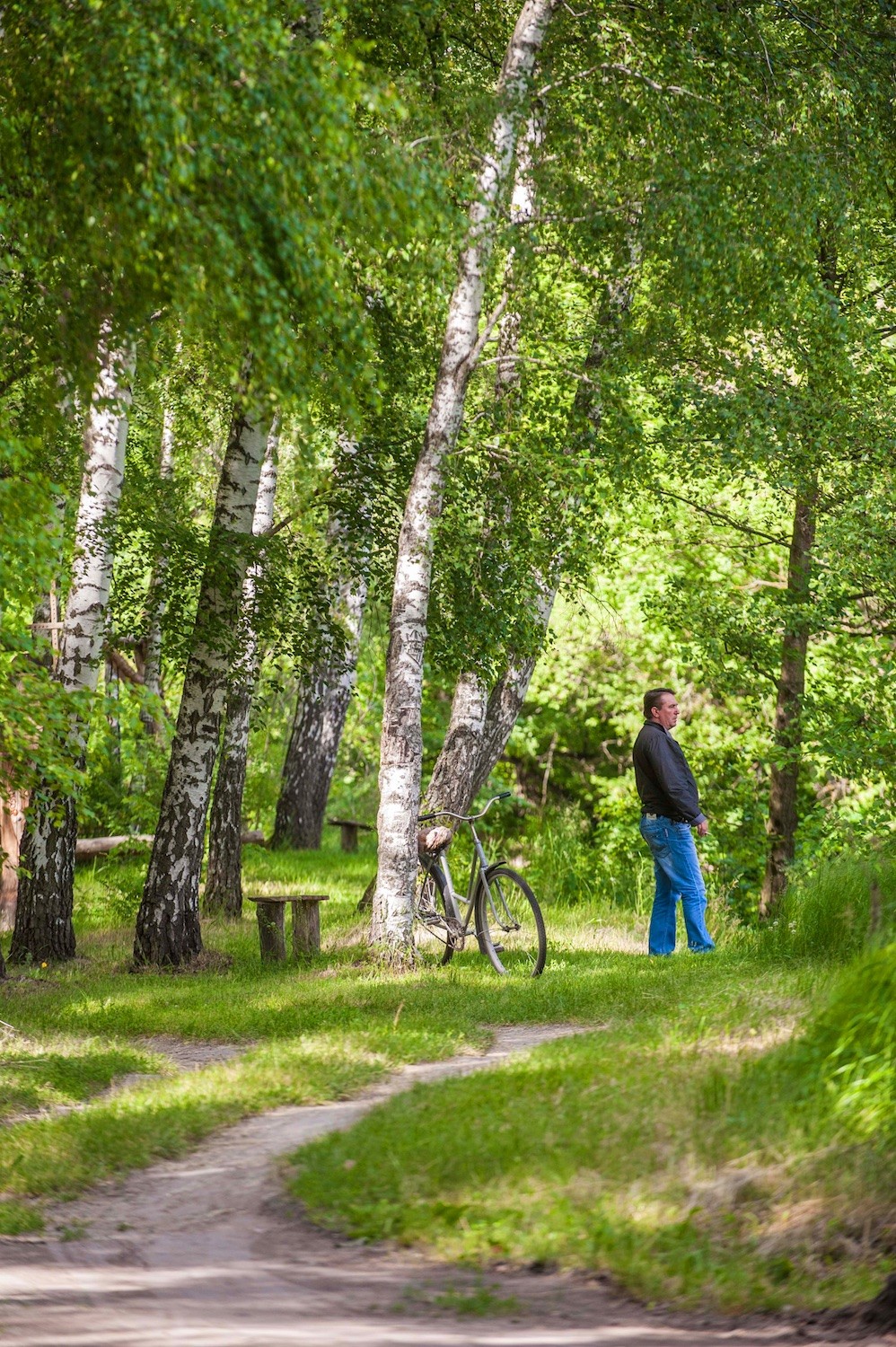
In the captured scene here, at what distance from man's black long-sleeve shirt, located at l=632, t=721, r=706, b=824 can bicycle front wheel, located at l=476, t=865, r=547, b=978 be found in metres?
1.25

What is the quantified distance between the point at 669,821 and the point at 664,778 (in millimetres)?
381

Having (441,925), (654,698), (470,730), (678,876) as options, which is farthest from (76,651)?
(678,876)

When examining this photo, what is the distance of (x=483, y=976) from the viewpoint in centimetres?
1057

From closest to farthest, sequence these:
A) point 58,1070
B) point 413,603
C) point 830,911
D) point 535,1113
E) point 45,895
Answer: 1. point 535,1113
2. point 58,1070
3. point 830,911
4. point 413,603
5. point 45,895

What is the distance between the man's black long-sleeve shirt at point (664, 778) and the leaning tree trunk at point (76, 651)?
4.44 m

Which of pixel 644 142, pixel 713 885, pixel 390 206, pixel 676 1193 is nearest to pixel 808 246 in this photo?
pixel 644 142

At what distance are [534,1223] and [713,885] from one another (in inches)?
551

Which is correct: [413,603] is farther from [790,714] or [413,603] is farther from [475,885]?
[790,714]

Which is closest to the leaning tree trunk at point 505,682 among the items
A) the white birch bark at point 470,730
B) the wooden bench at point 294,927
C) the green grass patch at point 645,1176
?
the white birch bark at point 470,730

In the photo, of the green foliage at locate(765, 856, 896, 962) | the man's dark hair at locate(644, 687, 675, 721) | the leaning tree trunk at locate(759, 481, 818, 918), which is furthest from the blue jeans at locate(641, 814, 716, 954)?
the leaning tree trunk at locate(759, 481, 818, 918)

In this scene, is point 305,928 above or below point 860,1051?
below

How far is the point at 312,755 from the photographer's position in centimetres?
2045

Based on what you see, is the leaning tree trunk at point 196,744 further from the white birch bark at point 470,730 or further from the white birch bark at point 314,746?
the white birch bark at point 314,746

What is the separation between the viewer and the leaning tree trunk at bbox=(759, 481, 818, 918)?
49.5ft
